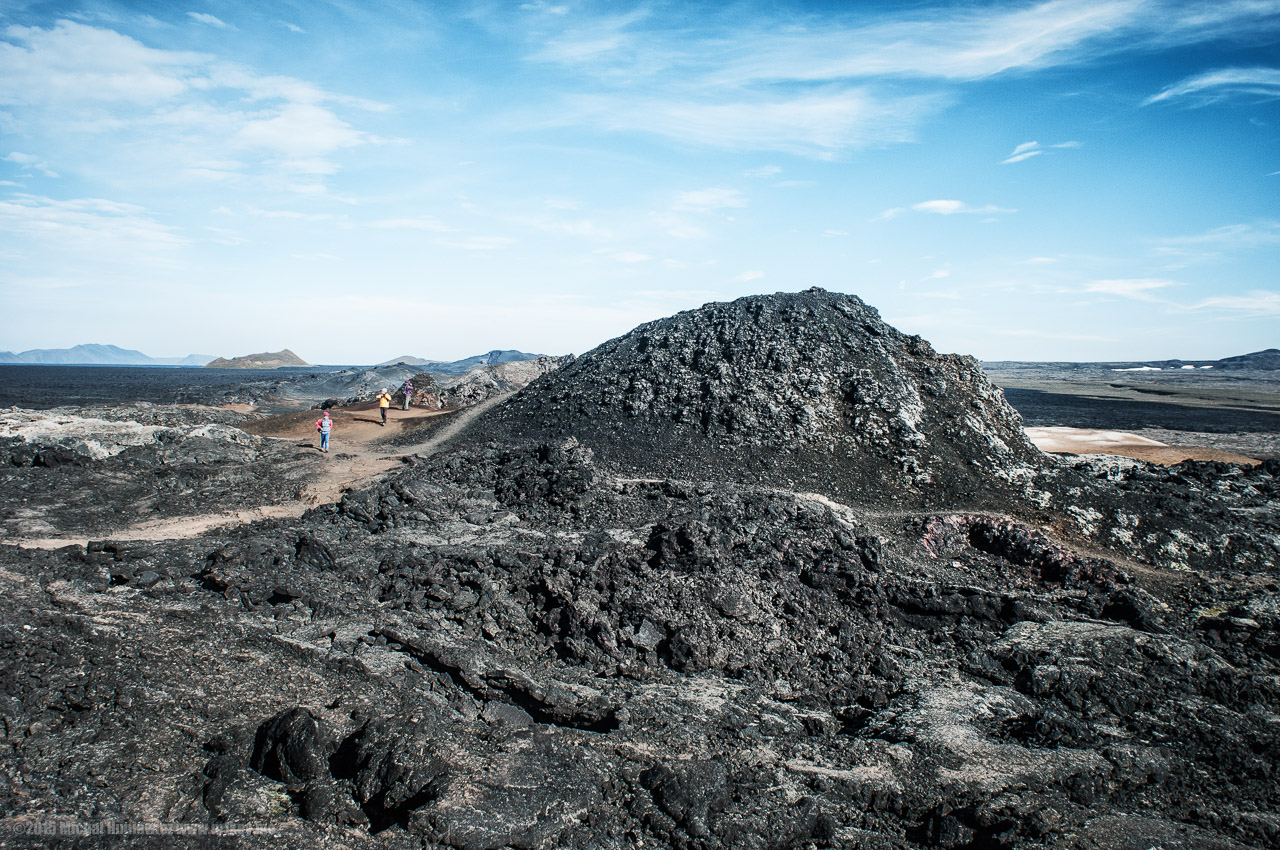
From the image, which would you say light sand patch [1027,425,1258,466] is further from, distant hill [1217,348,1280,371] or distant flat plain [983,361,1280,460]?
distant hill [1217,348,1280,371]

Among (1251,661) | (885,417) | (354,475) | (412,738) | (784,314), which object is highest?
(784,314)

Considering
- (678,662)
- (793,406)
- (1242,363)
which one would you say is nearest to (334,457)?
(793,406)

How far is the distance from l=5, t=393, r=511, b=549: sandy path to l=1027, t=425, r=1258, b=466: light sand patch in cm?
2372

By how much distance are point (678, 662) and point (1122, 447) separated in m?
33.2

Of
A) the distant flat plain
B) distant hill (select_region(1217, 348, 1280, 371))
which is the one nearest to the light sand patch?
the distant flat plain

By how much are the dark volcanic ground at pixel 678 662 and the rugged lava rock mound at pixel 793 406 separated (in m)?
0.17

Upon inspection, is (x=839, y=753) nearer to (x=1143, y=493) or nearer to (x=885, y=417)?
(x=885, y=417)

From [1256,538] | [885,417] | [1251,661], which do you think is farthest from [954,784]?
[1256,538]

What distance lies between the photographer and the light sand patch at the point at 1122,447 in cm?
2942

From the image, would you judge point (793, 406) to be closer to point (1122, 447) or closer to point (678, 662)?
point (678, 662)

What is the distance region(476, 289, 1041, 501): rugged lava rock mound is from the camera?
53.4 feet

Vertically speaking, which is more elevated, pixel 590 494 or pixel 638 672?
pixel 590 494

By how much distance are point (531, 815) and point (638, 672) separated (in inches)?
112

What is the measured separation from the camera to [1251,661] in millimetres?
9969
